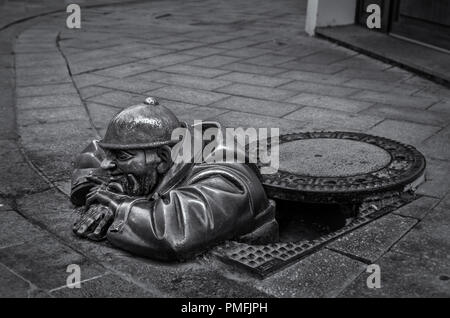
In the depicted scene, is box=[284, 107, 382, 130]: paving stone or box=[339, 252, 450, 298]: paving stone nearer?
box=[339, 252, 450, 298]: paving stone

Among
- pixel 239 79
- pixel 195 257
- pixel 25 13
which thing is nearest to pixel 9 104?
pixel 239 79

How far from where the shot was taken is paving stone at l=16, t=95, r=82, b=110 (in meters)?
5.42

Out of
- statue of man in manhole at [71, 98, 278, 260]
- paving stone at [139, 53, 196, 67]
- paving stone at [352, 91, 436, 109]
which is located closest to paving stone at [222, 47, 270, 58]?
paving stone at [139, 53, 196, 67]

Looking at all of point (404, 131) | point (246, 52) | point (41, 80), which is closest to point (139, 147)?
point (404, 131)

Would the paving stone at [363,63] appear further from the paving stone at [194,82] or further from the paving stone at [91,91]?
the paving stone at [91,91]

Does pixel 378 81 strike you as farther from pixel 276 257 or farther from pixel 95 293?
pixel 95 293

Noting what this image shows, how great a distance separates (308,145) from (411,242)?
1.29m

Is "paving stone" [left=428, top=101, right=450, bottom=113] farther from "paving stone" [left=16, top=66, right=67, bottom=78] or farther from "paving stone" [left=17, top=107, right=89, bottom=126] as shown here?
"paving stone" [left=16, top=66, right=67, bottom=78]

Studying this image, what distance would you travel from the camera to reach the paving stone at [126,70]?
6.59m

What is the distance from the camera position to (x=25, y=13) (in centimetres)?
1102

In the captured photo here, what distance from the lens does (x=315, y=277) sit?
262 centimetres

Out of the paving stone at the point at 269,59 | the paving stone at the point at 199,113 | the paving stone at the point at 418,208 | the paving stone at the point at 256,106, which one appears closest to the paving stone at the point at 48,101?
the paving stone at the point at 199,113

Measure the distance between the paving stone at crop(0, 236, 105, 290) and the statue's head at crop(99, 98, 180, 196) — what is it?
1.39 ft
